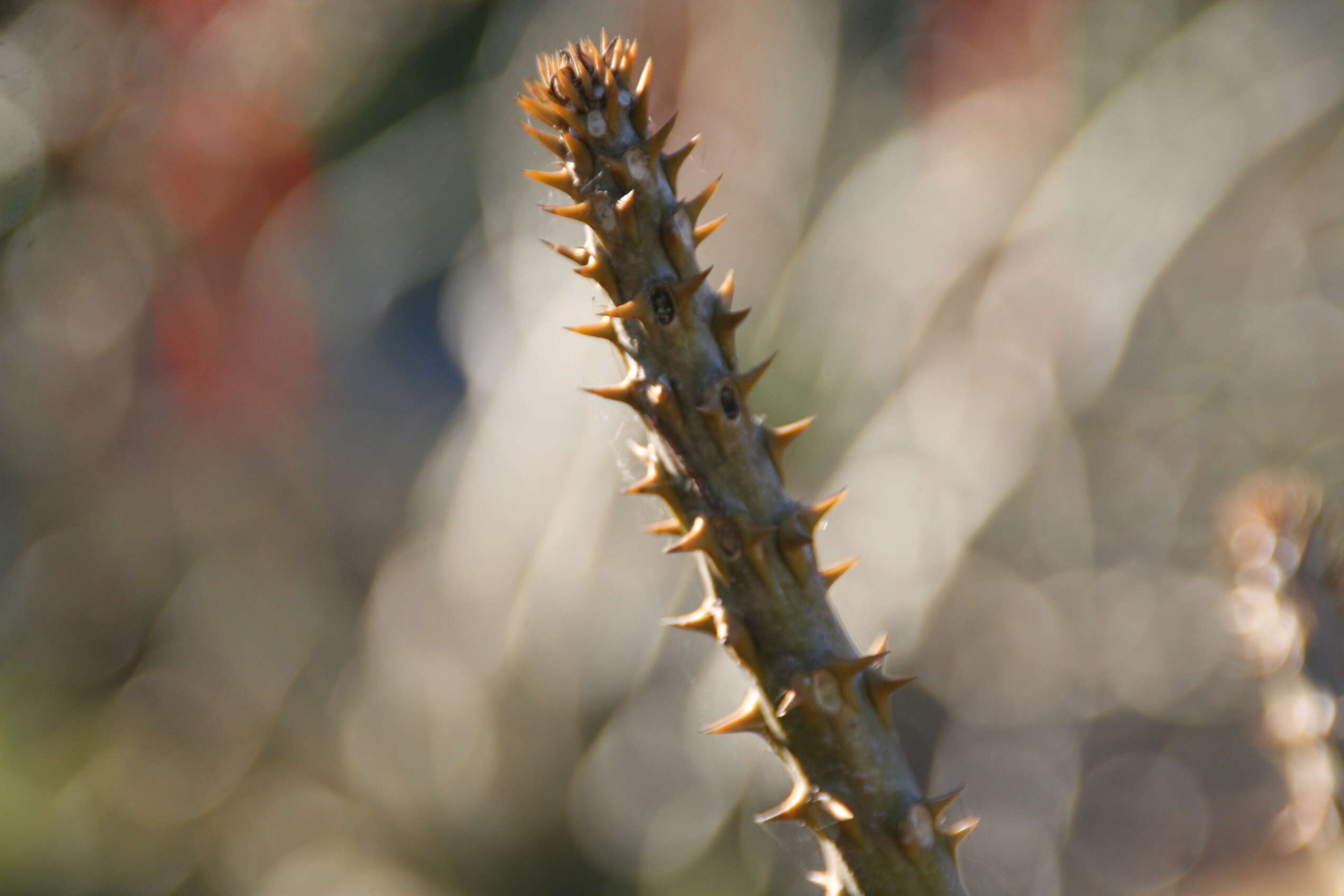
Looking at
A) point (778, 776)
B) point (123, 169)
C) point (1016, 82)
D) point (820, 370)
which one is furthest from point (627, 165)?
point (123, 169)

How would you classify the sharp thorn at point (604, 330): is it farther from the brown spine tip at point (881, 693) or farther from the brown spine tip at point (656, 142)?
the brown spine tip at point (881, 693)

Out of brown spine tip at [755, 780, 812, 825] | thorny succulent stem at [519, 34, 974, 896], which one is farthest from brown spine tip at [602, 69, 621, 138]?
brown spine tip at [755, 780, 812, 825]

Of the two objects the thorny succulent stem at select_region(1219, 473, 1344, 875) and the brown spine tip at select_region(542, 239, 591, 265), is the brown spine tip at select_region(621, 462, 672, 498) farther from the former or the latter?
the thorny succulent stem at select_region(1219, 473, 1344, 875)

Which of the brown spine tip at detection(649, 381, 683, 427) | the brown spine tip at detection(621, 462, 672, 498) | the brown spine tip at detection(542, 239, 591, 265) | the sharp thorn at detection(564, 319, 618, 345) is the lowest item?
the brown spine tip at detection(621, 462, 672, 498)

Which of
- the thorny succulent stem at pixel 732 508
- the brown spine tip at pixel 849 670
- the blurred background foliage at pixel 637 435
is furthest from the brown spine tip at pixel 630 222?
the blurred background foliage at pixel 637 435

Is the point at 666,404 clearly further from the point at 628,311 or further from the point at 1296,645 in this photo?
Answer: the point at 1296,645

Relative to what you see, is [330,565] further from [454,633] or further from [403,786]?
[403,786]
